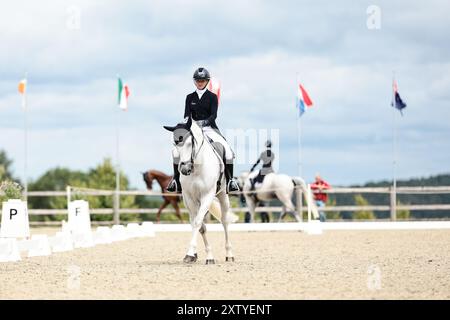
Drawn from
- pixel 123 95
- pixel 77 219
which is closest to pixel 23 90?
pixel 123 95

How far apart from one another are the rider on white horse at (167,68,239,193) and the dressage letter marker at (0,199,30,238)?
3.43 meters

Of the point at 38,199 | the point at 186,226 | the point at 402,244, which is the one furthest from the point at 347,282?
the point at 38,199

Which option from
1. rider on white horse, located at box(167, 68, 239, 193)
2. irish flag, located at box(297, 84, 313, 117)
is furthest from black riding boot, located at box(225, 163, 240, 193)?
irish flag, located at box(297, 84, 313, 117)

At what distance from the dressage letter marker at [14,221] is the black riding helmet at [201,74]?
14.2ft

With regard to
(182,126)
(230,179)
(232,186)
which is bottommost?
(232,186)

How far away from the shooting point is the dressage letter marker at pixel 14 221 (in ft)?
47.7

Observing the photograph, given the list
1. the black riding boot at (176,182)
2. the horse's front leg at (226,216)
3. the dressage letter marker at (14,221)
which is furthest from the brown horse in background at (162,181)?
the black riding boot at (176,182)

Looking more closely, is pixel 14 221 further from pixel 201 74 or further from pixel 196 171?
pixel 201 74

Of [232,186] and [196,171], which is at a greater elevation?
[196,171]

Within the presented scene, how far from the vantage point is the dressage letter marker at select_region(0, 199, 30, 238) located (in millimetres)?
14531

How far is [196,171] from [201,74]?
144 centimetres

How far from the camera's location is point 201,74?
40.6 feet

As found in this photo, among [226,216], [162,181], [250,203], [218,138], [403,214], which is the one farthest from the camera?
[403,214]
